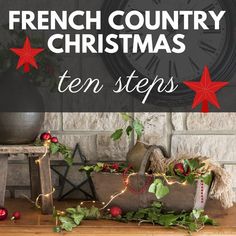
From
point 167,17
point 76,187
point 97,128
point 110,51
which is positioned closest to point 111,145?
point 97,128

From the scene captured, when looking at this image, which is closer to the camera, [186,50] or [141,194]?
[141,194]

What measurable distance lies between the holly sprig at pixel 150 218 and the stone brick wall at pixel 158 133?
0.39 metres

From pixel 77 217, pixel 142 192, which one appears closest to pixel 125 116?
pixel 142 192

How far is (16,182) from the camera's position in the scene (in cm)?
199

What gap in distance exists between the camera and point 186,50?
197 cm

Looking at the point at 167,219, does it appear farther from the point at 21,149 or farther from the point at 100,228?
the point at 21,149

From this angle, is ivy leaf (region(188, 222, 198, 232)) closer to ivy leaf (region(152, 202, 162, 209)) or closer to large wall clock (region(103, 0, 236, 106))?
ivy leaf (region(152, 202, 162, 209))

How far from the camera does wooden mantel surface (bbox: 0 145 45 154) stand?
5.36ft

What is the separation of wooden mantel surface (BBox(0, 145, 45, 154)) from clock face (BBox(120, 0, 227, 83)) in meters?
0.54

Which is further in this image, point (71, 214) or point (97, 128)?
point (97, 128)

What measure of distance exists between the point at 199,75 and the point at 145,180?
1.89ft

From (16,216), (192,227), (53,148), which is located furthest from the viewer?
(53,148)

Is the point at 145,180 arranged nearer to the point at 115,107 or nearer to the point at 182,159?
the point at 182,159

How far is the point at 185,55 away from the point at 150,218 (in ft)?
2.31
